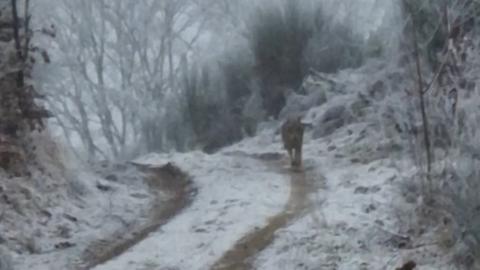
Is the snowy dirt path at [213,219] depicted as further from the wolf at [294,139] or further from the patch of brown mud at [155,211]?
the wolf at [294,139]

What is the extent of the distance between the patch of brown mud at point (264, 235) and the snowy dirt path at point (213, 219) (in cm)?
9

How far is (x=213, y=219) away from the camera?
13711mm

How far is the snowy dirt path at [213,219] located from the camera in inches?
445

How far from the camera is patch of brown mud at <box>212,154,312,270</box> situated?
35.6 feet

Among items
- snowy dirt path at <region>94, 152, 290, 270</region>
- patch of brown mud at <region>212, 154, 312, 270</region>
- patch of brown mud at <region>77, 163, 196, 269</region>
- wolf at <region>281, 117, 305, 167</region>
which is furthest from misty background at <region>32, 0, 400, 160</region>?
patch of brown mud at <region>212, 154, 312, 270</region>

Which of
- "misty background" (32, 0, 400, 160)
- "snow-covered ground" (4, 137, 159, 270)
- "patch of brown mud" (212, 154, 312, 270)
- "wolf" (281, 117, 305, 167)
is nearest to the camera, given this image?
"patch of brown mud" (212, 154, 312, 270)

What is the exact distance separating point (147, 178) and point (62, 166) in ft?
13.0

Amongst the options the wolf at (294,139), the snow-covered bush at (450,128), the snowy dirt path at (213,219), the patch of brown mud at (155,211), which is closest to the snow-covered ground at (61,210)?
the patch of brown mud at (155,211)

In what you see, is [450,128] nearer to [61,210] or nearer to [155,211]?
[155,211]

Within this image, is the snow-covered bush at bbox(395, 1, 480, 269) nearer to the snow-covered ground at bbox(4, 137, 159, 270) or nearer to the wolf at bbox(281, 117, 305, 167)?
the snow-covered ground at bbox(4, 137, 159, 270)

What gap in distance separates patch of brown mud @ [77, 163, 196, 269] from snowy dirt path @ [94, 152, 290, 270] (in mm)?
202

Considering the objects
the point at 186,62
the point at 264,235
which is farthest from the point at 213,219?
the point at 186,62

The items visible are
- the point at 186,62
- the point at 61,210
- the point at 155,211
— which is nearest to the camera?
the point at 61,210

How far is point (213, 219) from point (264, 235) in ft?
5.48
